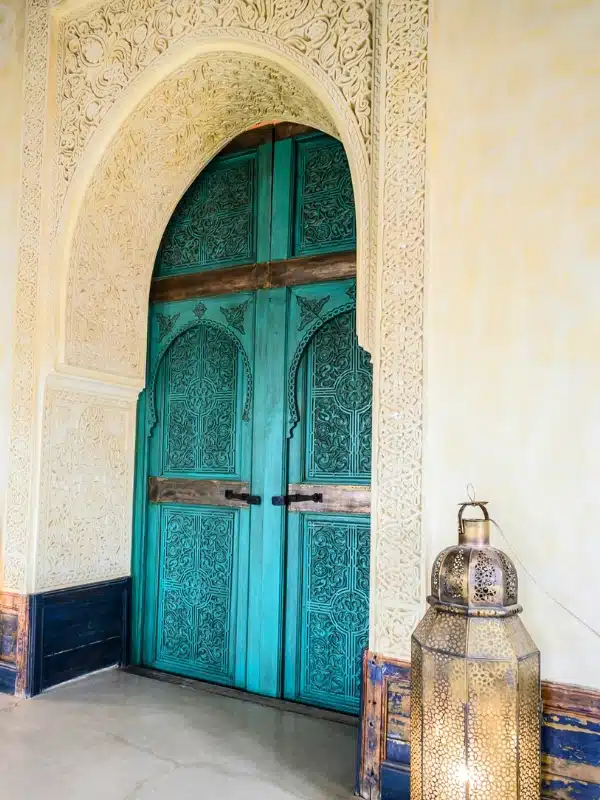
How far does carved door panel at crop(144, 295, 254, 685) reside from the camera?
10.1ft

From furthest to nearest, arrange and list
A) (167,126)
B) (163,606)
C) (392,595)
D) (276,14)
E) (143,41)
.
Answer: (163,606) → (167,126) → (143,41) → (276,14) → (392,595)

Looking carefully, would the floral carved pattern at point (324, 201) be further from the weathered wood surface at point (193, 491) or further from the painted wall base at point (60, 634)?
the painted wall base at point (60, 634)

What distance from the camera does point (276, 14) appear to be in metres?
2.53

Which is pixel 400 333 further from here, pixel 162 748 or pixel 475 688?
pixel 162 748

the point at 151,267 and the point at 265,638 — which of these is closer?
the point at 265,638

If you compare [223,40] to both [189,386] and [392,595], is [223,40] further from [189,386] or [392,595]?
[392,595]

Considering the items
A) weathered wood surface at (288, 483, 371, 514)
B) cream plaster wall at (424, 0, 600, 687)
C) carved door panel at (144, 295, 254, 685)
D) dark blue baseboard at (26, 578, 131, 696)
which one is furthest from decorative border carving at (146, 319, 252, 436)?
cream plaster wall at (424, 0, 600, 687)

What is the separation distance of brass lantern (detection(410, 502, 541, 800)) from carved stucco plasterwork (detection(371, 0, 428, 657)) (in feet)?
1.07

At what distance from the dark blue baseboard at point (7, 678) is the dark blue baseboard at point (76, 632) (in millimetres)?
84

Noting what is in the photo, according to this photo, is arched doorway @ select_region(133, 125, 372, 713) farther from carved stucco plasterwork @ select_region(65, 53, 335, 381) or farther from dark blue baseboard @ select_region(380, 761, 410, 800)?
dark blue baseboard @ select_region(380, 761, 410, 800)

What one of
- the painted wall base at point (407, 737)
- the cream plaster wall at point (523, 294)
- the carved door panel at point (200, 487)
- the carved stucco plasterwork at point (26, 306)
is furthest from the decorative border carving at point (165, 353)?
the painted wall base at point (407, 737)

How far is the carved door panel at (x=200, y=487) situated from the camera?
3.08 m

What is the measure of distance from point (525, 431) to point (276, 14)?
1796 millimetres

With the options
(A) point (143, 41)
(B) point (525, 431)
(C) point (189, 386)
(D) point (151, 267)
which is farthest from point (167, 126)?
(B) point (525, 431)
